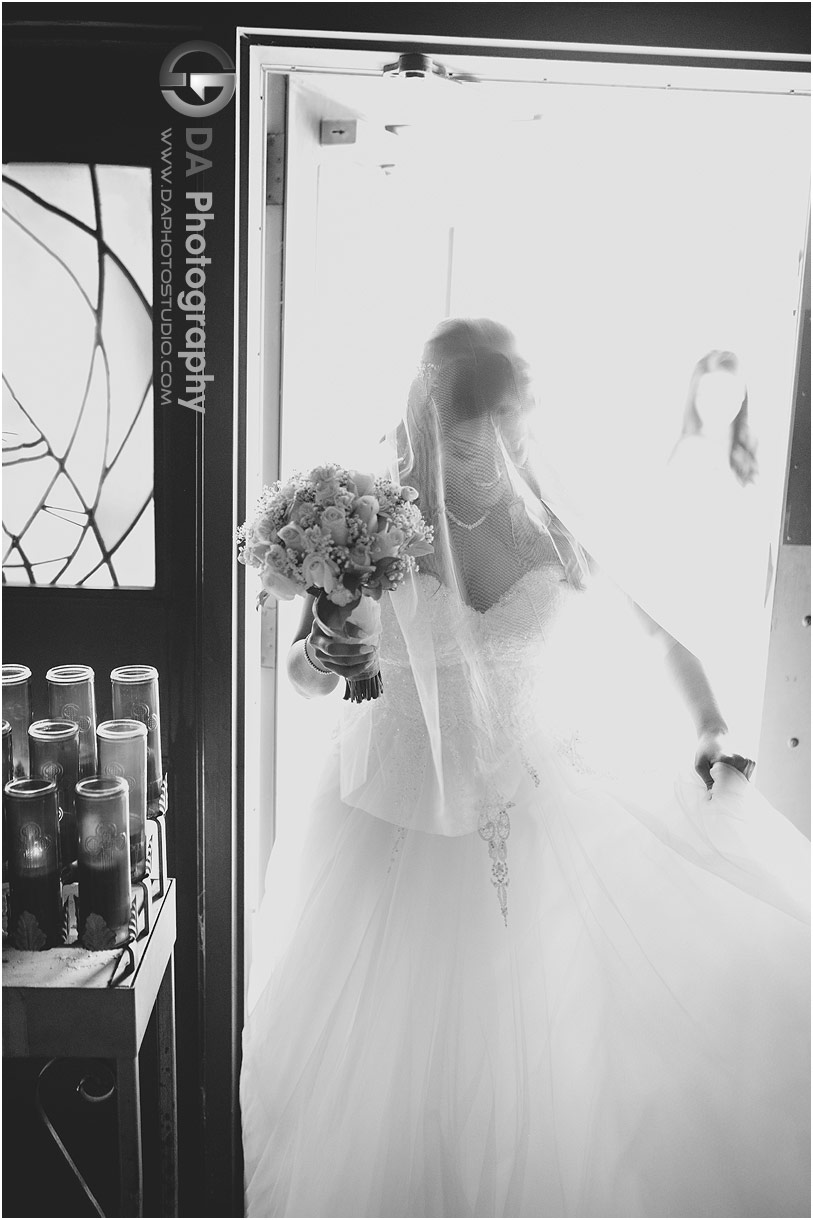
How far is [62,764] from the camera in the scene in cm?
143

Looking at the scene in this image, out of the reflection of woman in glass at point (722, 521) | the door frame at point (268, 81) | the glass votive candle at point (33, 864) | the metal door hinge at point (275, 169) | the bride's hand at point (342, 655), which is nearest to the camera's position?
the glass votive candle at point (33, 864)

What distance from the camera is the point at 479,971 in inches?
57.2

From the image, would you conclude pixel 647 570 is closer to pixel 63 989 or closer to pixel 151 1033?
pixel 63 989

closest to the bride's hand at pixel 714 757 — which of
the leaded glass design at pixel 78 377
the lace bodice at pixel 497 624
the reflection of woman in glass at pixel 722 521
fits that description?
the lace bodice at pixel 497 624

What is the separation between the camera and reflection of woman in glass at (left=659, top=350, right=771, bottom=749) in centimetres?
208

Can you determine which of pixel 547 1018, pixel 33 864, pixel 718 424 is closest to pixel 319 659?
pixel 33 864

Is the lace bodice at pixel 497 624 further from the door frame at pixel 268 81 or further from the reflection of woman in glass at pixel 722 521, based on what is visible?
the reflection of woman in glass at pixel 722 521

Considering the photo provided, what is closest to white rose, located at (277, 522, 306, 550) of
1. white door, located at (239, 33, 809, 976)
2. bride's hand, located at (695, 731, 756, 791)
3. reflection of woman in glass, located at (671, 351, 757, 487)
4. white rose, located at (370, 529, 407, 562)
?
white rose, located at (370, 529, 407, 562)

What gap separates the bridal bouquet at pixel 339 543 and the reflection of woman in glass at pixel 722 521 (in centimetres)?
95

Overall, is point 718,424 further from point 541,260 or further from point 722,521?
point 541,260

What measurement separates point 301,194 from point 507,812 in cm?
149

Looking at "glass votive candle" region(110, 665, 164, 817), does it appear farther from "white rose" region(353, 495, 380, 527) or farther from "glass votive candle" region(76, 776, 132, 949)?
"white rose" region(353, 495, 380, 527)

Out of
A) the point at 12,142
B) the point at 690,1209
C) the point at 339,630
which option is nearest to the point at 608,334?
the point at 339,630

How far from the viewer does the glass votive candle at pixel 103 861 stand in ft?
4.33
